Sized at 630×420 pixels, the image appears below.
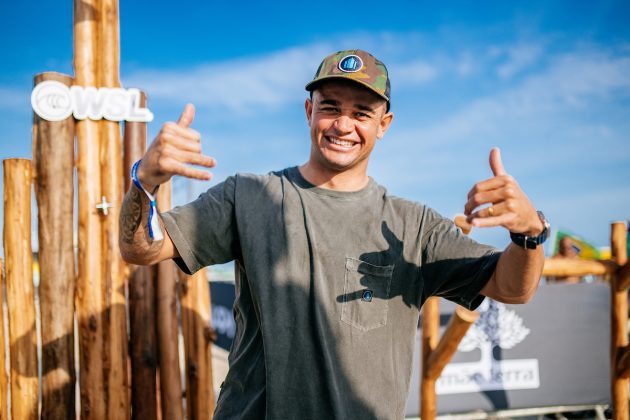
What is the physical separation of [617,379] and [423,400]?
1.78 metres

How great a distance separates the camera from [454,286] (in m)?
2.13

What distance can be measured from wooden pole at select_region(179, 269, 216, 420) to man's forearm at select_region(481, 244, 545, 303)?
9.34ft

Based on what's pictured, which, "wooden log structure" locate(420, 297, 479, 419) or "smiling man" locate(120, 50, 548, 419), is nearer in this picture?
"smiling man" locate(120, 50, 548, 419)

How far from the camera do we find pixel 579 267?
4883mm

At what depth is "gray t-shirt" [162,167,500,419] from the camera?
1.88 m

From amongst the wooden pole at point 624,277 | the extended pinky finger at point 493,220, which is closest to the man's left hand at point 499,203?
the extended pinky finger at point 493,220

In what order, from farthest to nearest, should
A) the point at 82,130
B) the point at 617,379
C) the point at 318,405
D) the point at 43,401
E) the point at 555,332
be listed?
1. the point at 555,332
2. the point at 617,379
3. the point at 82,130
4. the point at 43,401
5. the point at 318,405

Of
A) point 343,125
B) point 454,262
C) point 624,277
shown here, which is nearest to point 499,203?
point 454,262

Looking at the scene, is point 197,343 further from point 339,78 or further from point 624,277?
point 624,277

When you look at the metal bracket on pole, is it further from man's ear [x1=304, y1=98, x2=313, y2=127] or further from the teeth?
the teeth

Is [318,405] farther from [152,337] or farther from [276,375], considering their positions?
[152,337]

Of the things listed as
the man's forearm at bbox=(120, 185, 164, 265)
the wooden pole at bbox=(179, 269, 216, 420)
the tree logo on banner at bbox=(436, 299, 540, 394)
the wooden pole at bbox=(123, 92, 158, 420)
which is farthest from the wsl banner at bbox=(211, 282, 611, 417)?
the man's forearm at bbox=(120, 185, 164, 265)

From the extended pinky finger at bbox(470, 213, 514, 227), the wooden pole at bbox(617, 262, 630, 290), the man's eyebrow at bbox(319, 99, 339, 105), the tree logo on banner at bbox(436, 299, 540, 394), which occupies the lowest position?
the tree logo on banner at bbox(436, 299, 540, 394)

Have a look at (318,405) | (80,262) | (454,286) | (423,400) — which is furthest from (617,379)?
(80,262)
